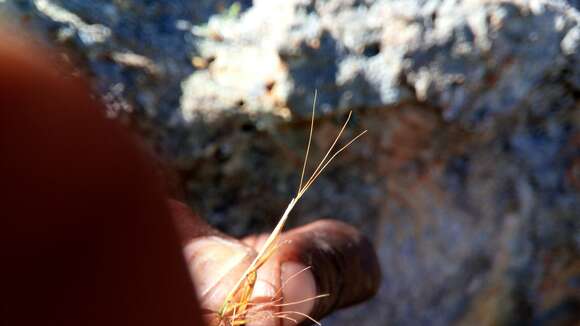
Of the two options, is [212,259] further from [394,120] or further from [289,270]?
[394,120]

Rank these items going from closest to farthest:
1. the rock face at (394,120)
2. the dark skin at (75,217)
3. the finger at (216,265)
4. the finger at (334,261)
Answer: the dark skin at (75,217) < the finger at (216,265) < the finger at (334,261) < the rock face at (394,120)

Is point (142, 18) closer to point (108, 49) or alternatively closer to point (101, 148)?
point (108, 49)

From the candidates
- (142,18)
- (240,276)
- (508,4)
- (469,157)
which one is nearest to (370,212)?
(469,157)

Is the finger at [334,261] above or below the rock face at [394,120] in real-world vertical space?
below

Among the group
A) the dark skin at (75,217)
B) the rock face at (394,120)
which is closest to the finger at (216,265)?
the dark skin at (75,217)

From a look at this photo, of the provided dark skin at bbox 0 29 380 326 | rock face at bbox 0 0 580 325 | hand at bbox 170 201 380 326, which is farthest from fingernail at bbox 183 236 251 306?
rock face at bbox 0 0 580 325

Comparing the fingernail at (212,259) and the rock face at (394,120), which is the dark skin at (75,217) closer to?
the fingernail at (212,259)

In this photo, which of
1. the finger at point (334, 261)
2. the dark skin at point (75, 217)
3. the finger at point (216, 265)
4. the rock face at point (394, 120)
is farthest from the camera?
the rock face at point (394, 120)

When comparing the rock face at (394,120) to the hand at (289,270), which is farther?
the rock face at (394,120)
